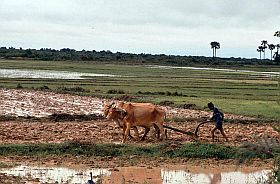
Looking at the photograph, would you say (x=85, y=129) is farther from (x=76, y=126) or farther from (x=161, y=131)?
(x=161, y=131)

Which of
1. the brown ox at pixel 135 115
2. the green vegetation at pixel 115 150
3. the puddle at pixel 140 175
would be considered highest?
the brown ox at pixel 135 115

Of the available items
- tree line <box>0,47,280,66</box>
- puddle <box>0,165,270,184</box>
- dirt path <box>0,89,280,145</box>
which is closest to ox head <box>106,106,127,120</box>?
dirt path <box>0,89,280,145</box>

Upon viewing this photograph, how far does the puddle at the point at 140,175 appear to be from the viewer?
10.8 m

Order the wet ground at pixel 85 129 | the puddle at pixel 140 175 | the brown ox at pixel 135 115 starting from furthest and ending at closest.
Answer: the brown ox at pixel 135 115, the wet ground at pixel 85 129, the puddle at pixel 140 175

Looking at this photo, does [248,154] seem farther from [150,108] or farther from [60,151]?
[150,108]

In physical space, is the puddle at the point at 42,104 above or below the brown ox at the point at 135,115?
below

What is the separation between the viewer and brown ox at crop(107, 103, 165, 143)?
14.5m

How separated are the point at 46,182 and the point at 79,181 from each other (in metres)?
0.64

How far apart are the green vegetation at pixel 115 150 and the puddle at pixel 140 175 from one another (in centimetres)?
106

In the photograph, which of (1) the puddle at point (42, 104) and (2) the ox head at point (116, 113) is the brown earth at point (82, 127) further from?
(2) the ox head at point (116, 113)

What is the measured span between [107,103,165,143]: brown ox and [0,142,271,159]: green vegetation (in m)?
1.15

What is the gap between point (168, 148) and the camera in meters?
13.5

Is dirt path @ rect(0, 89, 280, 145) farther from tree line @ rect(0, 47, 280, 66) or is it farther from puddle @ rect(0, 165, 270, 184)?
tree line @ rect(0, 47, 280, 66)

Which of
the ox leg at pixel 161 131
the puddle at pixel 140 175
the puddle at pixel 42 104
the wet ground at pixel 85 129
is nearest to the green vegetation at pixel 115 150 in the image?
the wet ground at pixel 85 129
